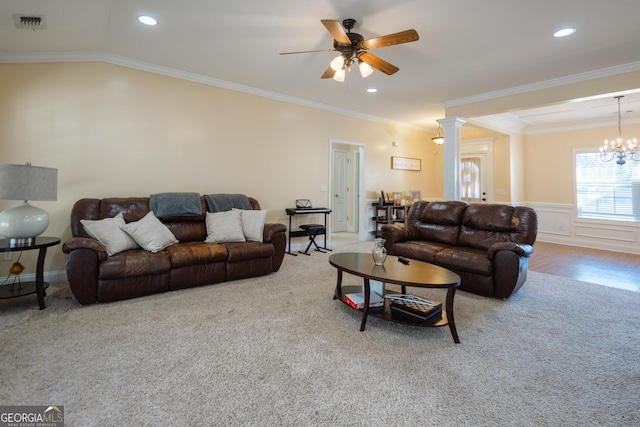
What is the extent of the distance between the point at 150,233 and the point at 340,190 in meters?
5.32

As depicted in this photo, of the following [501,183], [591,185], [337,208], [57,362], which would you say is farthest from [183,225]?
[591,185]

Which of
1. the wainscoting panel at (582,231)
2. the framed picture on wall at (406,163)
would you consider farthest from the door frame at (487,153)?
the framed picture on wall at (406,163)

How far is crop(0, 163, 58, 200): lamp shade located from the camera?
2.49 m

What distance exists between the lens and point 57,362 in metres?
1.89

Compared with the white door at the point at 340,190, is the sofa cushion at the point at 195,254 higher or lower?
lower

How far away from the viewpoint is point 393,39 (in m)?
2.61

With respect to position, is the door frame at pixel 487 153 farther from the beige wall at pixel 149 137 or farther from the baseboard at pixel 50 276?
the baseboard at pixel 50 276

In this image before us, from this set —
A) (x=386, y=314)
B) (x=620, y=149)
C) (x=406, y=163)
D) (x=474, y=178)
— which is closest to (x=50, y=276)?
(x=386, y=314)

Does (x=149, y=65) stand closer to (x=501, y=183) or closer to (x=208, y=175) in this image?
(x=208, y=175)

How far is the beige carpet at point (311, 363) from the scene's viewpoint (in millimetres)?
1502

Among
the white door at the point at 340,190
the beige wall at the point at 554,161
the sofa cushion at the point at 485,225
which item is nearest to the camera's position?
the sofa cushion at the point at 485,225

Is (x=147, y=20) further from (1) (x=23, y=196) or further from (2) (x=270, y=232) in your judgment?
(2) (x=270, y=232)

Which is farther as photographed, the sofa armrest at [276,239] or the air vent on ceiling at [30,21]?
the sofa armrest at [276,239]

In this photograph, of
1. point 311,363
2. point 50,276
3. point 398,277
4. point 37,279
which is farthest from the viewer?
point 50,276
